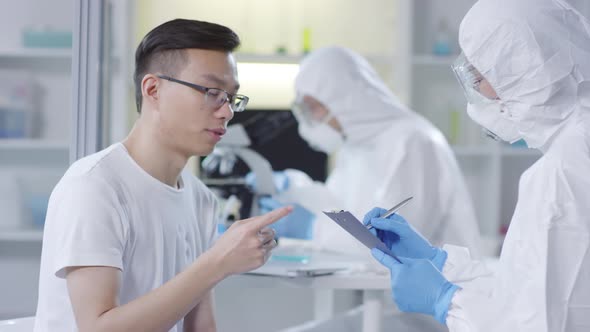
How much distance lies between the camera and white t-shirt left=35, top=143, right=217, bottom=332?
125cm

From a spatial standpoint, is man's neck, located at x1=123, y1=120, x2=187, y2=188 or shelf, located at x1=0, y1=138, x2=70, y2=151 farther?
shelf, located at x1=0, y1=138, x2=70, y2=151

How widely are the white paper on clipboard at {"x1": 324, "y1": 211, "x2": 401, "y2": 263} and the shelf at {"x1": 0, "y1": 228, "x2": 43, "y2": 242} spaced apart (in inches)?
34.2

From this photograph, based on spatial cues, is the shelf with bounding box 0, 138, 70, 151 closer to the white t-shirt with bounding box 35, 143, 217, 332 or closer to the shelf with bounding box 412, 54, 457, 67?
the white t-shirt with bounding box 35, 143, 217, 332

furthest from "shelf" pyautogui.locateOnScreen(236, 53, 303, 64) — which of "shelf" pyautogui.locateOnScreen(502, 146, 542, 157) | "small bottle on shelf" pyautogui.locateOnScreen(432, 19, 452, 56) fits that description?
"shelf" pyautogui.locateOnScreen(502, 146, 542, 157)

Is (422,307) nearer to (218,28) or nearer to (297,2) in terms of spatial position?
(218,28)

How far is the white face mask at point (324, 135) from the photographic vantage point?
2.93 meters

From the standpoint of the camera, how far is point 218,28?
1499 mm

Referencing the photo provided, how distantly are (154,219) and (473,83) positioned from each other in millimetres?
741

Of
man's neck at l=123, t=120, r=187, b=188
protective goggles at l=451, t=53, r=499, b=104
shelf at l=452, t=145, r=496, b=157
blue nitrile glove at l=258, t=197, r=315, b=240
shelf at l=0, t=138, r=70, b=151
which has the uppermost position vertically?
protective goggles at l=451, t=53, r=499, b=104

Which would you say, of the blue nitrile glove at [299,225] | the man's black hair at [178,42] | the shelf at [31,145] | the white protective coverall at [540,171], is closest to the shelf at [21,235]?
the shelf at [31,145]

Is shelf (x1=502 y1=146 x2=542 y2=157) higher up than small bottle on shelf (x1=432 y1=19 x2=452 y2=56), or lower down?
lower down

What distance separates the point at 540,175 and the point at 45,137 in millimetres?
1998

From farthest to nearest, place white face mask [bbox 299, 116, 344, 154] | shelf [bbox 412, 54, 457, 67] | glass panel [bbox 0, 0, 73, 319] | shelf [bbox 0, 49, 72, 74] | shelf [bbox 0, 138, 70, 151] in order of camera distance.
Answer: shelf [bbox 412, 54, 457, 67]
white face mask [bbox 299, 116, 344, 154]
shelf [bbox 0, 49, 72, 74]
shelf [bbox 0, 138, 70, 151]
glass panel [bbox 0, 0, 73, 319]

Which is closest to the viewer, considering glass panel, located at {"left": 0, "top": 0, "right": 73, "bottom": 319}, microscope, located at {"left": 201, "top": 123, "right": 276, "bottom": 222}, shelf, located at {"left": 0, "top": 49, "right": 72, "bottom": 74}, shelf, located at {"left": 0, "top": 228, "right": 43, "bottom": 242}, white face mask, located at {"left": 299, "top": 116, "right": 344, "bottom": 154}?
glass panel, located at {"left": 0, "top": 0, "right": 73, "bottom": 319}
